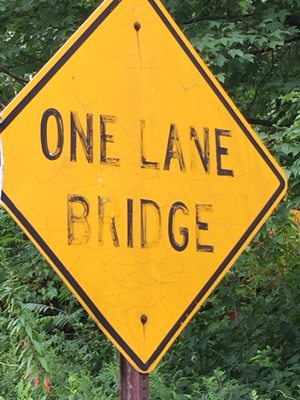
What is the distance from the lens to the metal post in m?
2.32

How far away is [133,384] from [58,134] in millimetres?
795

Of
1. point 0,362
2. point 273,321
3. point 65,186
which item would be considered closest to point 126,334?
point 65,186

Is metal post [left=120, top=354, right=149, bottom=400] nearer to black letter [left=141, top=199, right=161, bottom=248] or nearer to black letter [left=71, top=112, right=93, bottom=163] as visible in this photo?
black letter [left=141, top=199, right=161, bottom=248]

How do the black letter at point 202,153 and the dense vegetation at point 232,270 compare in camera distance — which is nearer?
the black letter at point 202,153

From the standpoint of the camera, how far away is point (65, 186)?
2244mm

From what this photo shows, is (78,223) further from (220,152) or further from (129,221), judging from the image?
(220,152)

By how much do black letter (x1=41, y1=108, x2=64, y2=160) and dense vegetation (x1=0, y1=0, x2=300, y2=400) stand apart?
1.78 m

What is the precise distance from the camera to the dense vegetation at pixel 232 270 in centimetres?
442

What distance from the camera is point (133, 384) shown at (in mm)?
2332

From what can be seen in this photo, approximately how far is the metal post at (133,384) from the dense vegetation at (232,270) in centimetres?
159

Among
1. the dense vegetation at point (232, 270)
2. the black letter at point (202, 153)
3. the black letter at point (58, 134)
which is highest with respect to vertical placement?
the black letter at point (58, 134)

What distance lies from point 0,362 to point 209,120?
2310 mm

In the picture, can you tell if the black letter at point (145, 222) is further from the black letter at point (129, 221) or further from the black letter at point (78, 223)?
the black letter at point (78, 223)

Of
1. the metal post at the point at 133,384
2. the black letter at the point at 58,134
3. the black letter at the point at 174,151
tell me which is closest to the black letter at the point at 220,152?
the black letter at the point at 174,151
